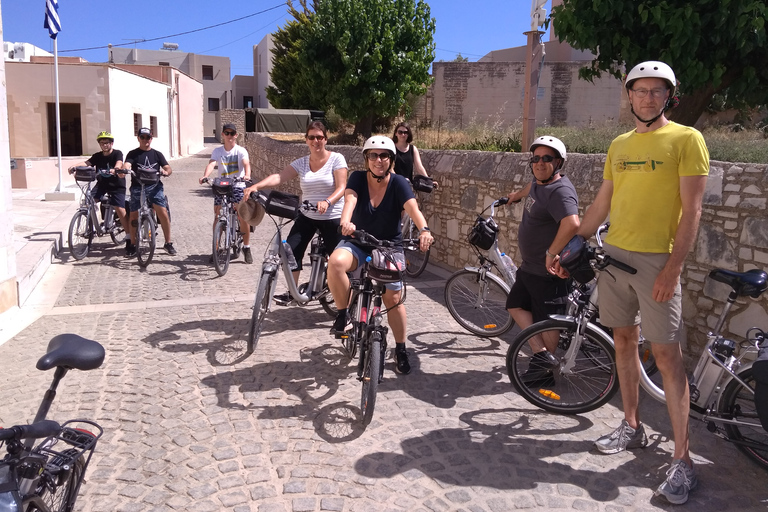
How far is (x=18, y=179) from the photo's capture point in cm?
1802

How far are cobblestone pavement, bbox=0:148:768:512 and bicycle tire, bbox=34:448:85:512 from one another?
2.21 feet

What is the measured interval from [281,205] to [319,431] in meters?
2.19

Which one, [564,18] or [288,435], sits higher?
[564,18]

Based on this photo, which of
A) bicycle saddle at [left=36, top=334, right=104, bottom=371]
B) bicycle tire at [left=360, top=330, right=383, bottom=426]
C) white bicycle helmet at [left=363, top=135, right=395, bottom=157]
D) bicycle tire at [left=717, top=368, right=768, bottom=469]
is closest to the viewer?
bicycle saddle at [left=36, top=334, right=104, bottom=371]

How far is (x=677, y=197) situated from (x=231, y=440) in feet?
9.05

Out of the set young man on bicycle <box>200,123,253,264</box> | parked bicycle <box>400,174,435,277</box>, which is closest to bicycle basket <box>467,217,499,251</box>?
parked bicycle <box>400,174,435,277</box>

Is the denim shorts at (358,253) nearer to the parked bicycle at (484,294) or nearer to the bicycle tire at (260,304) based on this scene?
the bicycle tire at (260,304)

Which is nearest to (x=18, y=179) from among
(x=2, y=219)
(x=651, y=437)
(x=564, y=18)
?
(x=2, y=219)

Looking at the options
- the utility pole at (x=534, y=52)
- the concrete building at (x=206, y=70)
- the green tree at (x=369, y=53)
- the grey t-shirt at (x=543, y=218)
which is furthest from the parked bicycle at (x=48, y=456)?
the concrete building at (x=206, y=70)

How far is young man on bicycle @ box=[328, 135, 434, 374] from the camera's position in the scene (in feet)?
14.9

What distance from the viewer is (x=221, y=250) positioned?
830cm

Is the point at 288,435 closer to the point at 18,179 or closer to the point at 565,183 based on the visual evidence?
the point at 565,183

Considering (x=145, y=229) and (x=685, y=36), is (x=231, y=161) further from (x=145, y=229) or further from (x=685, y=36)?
(x=685, y=36)

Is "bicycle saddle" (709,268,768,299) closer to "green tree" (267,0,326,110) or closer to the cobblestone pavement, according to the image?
the cobblestone pavement
